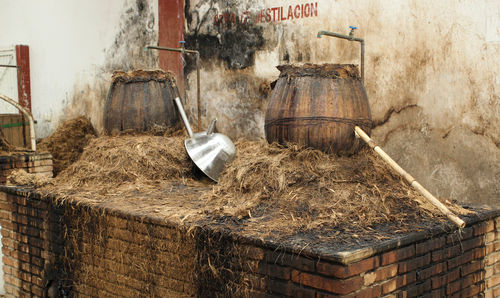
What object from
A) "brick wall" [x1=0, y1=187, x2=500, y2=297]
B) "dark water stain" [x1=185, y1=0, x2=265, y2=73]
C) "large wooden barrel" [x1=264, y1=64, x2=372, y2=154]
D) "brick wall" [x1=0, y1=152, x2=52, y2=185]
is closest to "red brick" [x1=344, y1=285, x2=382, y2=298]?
"brick wall" [x1=0, y1=187, x2=500, y2=297]

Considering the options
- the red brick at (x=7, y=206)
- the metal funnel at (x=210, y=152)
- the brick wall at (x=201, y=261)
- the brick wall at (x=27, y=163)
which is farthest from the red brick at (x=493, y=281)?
the brick wall at (x=27, y=163)

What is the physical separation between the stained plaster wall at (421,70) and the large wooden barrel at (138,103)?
1.31 meters

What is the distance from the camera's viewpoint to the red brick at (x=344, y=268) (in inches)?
104

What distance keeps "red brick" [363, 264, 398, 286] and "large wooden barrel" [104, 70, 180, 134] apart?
305 centimetres

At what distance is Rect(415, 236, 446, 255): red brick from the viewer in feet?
10.1

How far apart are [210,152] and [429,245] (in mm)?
2300

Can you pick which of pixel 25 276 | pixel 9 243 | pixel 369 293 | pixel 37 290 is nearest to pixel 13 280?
pixel 25 276

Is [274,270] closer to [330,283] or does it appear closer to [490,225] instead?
[330,283]

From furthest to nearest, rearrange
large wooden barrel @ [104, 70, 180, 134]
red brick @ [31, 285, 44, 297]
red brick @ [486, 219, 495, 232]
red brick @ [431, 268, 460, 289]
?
large wooden barrel @ [104, 70, 180, 134] < red brick @ [31, 285, 44, 297] < red brick @ [486, 219, 495, 232] < red brick @ [431, 268, 460, 289]

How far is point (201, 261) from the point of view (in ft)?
10.7

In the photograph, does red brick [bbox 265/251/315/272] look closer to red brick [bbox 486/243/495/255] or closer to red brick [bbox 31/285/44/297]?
red brick [bbox 486/243/495/255]

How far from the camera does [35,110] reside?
1012 centimetres

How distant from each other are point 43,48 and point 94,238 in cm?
683

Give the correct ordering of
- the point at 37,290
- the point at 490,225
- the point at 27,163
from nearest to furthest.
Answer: the point at 490,225 → the point at 37,290 → the point at 27,163
